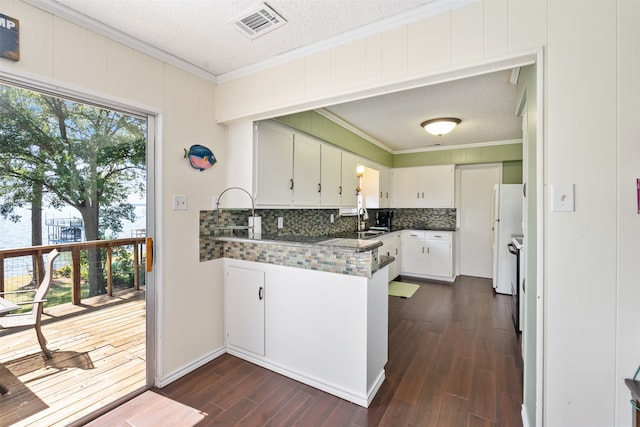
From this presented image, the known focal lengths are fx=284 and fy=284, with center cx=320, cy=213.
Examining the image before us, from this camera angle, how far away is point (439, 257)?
16.3 ft

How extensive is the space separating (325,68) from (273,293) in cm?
172

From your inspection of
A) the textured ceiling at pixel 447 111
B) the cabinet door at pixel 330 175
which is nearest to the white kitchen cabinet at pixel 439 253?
the textured ceiling at pixel 447 111

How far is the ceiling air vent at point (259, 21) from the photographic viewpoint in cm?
162

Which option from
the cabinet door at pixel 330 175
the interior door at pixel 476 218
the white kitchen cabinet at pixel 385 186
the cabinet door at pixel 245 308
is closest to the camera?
the cabinet door at pixel 245 308

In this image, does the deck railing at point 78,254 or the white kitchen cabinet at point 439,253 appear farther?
the white kitchen cabinet at point 439,253

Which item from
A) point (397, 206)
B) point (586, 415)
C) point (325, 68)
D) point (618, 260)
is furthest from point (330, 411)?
point (397, 206)

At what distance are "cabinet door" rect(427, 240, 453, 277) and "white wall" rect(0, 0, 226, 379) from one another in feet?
12.4

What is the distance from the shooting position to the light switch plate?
1.28 meters

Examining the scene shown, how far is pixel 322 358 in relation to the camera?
2084mm

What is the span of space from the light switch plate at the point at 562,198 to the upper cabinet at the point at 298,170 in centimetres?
202

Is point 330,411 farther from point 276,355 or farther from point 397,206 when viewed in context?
point 397,206

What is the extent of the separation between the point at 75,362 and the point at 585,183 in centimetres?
302

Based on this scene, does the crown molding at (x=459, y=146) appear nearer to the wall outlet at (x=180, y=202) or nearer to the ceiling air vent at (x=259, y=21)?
the ceiling air vent at (x=259, y=21)

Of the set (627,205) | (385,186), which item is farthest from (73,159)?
(385,186)
